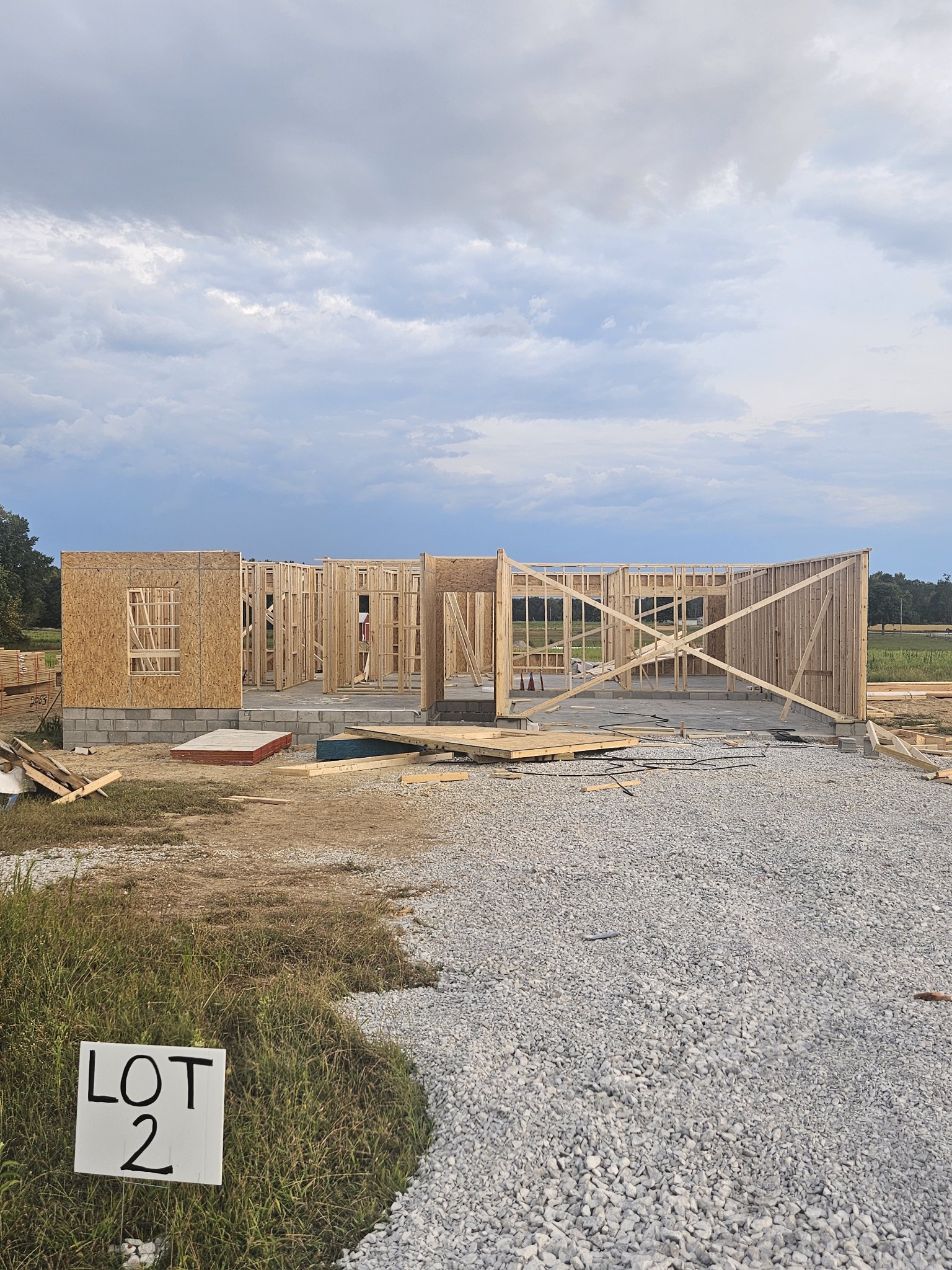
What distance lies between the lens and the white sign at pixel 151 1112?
2.85m

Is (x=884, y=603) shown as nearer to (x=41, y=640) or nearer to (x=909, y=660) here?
(x=909, y=660)

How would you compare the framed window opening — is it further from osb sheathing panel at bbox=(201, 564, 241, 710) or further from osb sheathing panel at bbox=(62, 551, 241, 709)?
osb sheathing panel at bbox=(201, 564, 241, 710)

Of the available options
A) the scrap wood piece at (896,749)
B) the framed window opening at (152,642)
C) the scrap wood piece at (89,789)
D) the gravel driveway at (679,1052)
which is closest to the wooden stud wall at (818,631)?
the scrap wood piece at (896,749)

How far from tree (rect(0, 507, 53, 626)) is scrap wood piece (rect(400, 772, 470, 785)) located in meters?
43.1

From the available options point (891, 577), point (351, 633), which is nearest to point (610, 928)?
point (351, 633)

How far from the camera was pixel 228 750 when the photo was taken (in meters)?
13.7

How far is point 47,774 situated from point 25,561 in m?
45.2

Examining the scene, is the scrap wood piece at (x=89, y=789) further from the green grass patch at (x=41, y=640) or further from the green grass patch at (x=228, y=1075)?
the green grass patch at (x=41, y=640)

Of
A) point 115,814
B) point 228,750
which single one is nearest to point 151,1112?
point 115,814

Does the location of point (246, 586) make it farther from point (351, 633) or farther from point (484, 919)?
point (484, 919)

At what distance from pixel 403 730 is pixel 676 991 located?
29.5 feet

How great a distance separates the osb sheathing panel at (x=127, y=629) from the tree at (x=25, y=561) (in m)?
37.1

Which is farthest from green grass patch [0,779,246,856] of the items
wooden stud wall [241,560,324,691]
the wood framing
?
wooden stud wall [241,560,324,691]

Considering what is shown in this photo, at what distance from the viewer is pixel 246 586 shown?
20.9 meters
